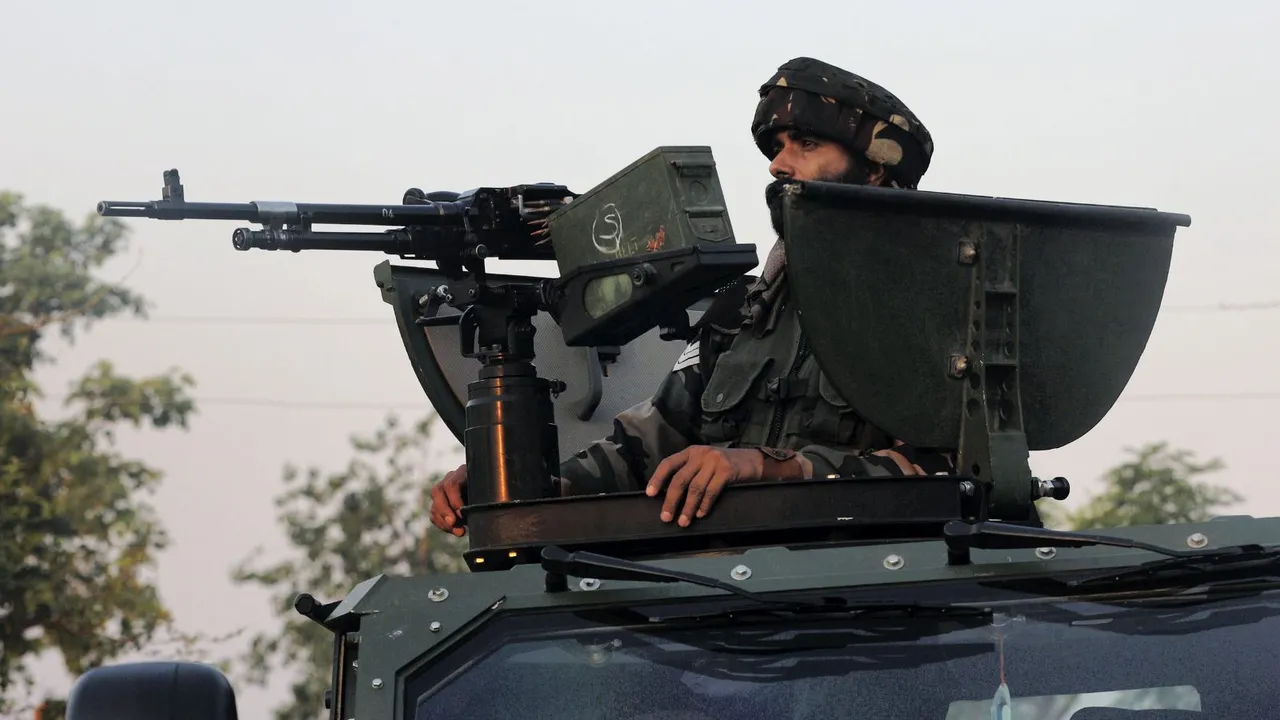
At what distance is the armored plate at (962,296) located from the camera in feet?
13.0

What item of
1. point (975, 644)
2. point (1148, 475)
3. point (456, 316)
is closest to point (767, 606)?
point (975, 644)

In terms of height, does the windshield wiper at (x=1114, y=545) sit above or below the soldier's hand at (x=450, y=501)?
below

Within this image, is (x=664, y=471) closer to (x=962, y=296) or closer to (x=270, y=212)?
(x=962, y=296)

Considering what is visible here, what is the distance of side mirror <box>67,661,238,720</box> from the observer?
358 centimetres

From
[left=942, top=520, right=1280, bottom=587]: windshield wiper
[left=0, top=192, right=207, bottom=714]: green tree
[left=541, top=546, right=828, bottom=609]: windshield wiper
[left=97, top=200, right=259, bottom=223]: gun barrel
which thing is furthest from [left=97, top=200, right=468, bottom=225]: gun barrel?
[left=0, top=192, right=207, bottom=714]: green tree

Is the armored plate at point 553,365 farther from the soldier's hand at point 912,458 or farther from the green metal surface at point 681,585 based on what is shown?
the green metal surface at point 681,585

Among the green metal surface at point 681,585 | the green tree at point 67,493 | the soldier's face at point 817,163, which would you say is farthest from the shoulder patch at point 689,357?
the green tree at point 67,493

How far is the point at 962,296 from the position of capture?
4.07m

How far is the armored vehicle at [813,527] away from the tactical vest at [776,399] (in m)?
0.27

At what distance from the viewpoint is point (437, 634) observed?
368 centimetres

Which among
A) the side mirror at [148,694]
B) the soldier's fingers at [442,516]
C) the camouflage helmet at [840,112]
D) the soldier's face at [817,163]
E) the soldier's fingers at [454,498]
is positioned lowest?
the side mirror at [148,694]

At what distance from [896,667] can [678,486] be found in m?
0.64

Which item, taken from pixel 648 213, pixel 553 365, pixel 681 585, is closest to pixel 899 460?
pixel 648 213

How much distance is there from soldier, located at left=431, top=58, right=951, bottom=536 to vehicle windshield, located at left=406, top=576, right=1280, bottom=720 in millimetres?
884
